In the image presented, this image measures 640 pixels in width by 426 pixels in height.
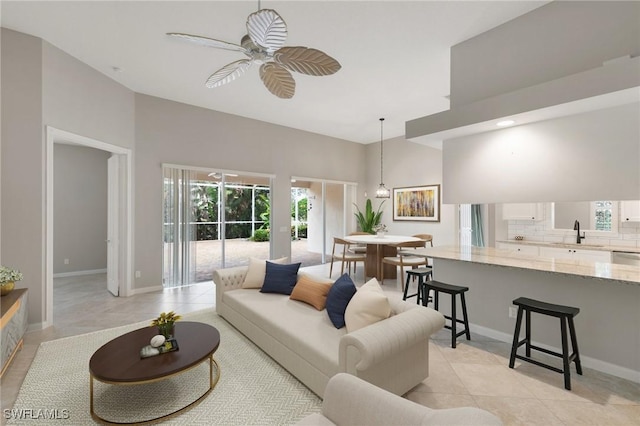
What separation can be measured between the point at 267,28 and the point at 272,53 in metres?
0.29

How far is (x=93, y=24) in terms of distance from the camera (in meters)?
3.02

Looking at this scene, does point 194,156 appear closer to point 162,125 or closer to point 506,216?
point 162,125

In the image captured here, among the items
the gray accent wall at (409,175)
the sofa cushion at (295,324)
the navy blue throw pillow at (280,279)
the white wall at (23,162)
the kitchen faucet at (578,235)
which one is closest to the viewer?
the sofa cushion at (295,324)

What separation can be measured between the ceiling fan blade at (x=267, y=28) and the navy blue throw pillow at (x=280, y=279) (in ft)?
7.82

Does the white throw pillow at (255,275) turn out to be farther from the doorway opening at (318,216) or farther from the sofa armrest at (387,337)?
the doorway opening at (318,216)

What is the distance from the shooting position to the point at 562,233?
181 inches

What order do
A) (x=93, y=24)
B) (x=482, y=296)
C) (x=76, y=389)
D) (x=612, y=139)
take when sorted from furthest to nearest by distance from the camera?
(x=482, y=296) < (x=93, y=24) < (x=612, y=139) < (x=76, y=389)

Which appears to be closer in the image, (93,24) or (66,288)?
(93,24)

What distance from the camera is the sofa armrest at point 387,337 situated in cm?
177

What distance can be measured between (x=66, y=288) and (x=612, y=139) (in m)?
7.80

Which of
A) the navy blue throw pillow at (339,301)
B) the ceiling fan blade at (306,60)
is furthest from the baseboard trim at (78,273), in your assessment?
the ceiling fan blade at (306,60)

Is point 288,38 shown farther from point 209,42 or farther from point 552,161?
point 552,161

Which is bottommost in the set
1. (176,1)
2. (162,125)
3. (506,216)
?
(506,216)

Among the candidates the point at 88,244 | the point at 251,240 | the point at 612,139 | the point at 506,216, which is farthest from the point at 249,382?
the point at 88,244
